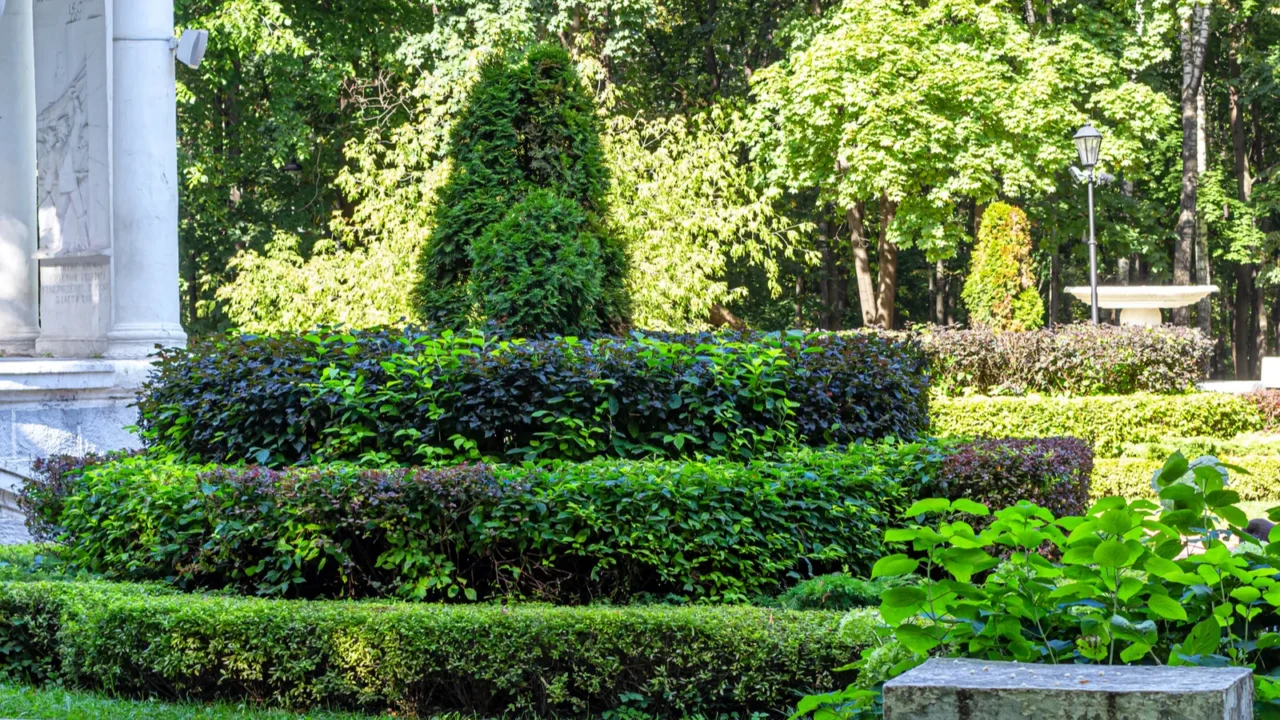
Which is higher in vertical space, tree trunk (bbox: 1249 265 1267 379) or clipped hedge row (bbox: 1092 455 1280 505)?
tree trunk (bbox: 1249 265 1267 379)

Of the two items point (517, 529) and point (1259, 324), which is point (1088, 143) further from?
point (1259, 324)

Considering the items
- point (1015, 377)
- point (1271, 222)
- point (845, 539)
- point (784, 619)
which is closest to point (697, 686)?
point (784, 619)

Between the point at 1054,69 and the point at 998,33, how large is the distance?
1683mm

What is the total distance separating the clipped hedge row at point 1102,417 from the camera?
719 inches

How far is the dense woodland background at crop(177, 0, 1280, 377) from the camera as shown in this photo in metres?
25.1

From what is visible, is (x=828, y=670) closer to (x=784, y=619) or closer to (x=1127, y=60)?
(x=784, y=619)

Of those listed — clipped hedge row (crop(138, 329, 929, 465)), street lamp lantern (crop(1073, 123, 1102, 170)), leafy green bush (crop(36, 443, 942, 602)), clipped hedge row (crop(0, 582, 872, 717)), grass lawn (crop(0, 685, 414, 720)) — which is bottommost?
grass lawn (crop(0, 685, 414, 720))

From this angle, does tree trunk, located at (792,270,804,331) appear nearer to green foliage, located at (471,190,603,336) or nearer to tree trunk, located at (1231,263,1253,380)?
tree trunk, located at (1231,263,1253,380)

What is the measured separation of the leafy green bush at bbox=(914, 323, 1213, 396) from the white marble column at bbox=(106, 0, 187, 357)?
1112 cm

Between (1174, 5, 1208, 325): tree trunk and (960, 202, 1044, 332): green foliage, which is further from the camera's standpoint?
(1174, 5, 1208, 325): tree trunk

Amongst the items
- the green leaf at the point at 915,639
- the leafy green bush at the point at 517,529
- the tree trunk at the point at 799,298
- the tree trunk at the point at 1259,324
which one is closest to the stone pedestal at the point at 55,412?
the leafy green bush at the point at 517,529

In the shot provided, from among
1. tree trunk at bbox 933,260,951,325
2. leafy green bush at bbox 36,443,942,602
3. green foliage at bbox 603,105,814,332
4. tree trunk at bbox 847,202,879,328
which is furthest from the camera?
tree trunk at bbox 933,260,951,325

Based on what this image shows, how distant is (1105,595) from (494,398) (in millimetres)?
4743

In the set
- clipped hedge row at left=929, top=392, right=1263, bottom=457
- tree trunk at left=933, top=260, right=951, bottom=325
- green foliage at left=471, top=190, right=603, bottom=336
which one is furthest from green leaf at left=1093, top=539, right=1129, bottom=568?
tree trunk at left=933, top=260, right=951, bottom=325
